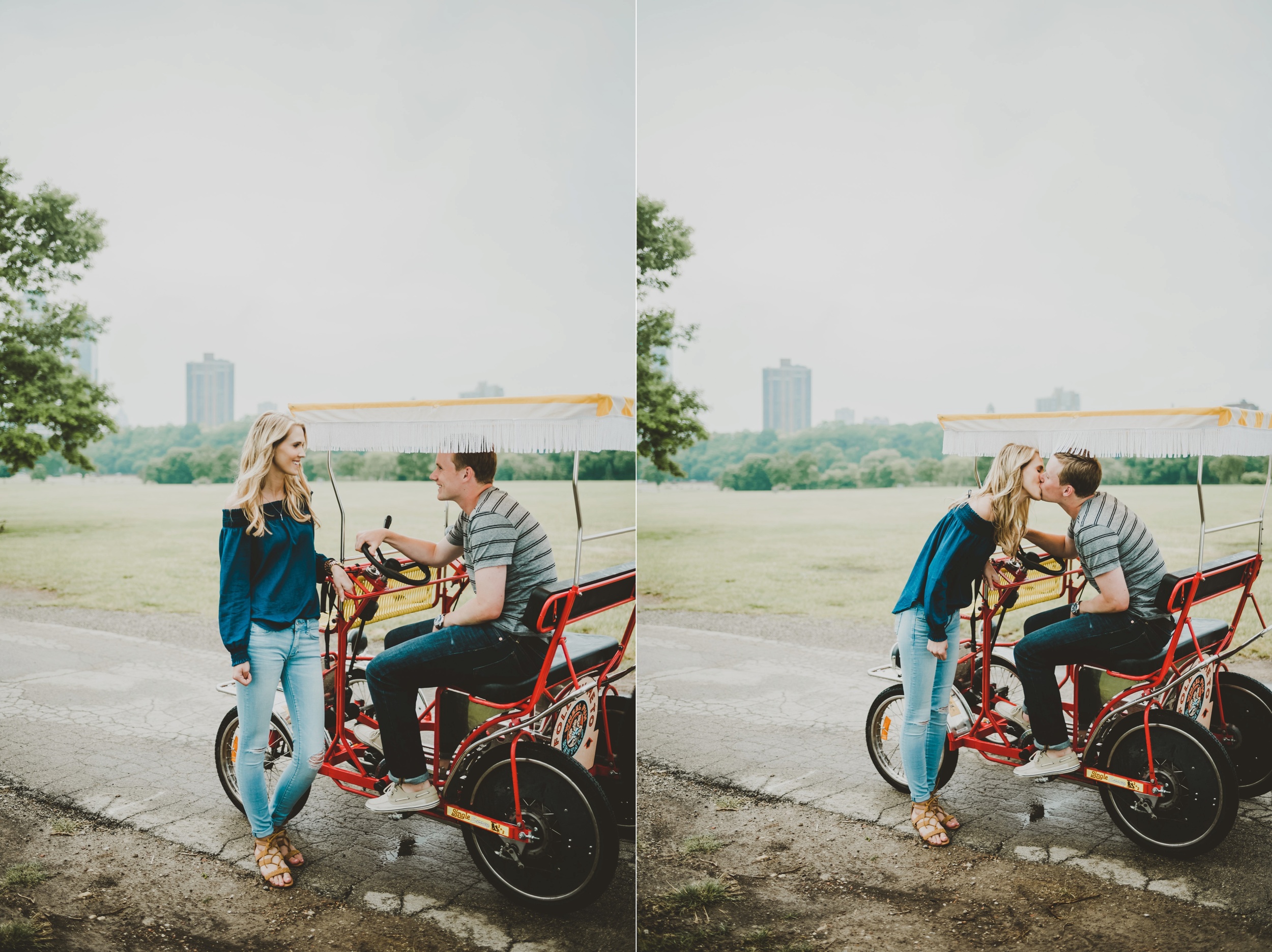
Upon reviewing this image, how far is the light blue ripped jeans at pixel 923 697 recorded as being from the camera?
3.01 meters

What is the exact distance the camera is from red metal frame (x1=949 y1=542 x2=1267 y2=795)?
2.84 meters

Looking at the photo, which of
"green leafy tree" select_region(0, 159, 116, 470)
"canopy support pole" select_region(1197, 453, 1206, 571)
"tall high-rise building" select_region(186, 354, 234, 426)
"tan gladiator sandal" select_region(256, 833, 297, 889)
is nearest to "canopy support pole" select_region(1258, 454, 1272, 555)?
"canopy support pole" select_region(1197, 453, 1206, 571)

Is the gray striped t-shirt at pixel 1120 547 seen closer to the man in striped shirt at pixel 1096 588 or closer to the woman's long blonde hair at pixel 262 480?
the man in striped shirt at pixel 1096 588

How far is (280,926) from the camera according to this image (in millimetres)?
2992

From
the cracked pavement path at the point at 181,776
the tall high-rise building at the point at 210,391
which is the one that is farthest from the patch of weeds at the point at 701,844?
the tall high-rise building at the point at 210,391

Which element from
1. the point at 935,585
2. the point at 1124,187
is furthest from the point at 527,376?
the point at 1124,187

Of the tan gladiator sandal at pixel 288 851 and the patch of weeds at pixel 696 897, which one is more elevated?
the tan gladiator sandal at pixel 288 851

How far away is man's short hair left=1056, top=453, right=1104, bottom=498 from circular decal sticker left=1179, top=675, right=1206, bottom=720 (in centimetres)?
75

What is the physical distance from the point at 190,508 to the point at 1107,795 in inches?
152

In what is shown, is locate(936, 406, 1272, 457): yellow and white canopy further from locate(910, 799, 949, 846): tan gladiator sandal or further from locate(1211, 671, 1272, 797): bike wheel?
locate(910, 799, 949, 846): tan gladiator sandal

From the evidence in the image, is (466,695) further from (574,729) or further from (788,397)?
(788,397)

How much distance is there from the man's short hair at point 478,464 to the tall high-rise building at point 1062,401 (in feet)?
7.46

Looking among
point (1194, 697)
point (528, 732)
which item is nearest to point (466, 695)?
point (528, 732)

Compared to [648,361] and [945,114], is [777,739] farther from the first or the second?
[945,114]
